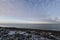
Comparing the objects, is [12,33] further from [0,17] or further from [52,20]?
[52,20]

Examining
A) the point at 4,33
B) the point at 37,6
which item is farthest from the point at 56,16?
the point at 4,33

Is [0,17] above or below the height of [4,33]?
above

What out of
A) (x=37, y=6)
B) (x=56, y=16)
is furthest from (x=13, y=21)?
(x=56, y=16)

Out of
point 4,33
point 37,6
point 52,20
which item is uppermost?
point 37,6

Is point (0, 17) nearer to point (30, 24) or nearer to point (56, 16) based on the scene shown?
point (30, 24)

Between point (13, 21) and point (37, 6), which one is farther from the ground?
point (37, 6)
